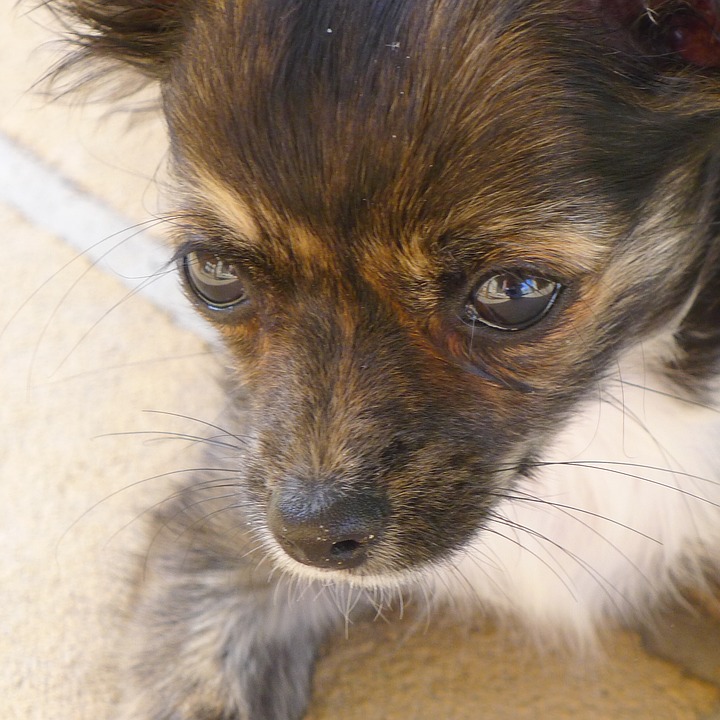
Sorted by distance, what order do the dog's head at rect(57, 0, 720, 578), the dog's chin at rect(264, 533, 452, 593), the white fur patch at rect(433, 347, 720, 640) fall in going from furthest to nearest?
the white fur patch at rect(433, 347, 720, 640) → the dog's chin at rect(264, 533, 452, 593) → the dog's head at rect(57, 0, 720, 578)

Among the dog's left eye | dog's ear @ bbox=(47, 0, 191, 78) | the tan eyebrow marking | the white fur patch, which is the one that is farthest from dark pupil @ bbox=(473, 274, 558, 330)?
dog's ear @ bbox=(47, 0, 191, 78)

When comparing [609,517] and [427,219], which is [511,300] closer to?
[427,219]

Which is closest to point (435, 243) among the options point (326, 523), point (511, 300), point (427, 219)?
point (427, 219)

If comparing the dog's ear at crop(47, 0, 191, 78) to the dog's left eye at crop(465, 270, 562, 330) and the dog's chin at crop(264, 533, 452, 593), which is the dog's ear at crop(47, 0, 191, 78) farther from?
the dog's chin at crop(264, 533, 452, 593)

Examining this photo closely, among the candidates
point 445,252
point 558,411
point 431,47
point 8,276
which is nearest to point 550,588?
point 558,411

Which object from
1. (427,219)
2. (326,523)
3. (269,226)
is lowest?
(326,523)

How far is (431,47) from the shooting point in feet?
4.48

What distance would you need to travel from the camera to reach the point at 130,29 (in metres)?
1.77

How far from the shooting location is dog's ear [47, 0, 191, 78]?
5.57 ft

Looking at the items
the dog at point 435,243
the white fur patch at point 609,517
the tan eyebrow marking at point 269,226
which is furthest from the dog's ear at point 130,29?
the white fur patch at point 609,517

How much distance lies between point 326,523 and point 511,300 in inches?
16.3

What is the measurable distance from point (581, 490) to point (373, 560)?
0.60 m

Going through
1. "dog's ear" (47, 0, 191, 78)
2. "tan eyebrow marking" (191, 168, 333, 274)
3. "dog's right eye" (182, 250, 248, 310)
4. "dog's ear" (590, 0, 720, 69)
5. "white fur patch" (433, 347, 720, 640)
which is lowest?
"white fur patch" (433, 347, 720, 640)

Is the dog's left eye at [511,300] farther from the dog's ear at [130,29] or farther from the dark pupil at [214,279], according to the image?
the dog's ear at [130,29]
